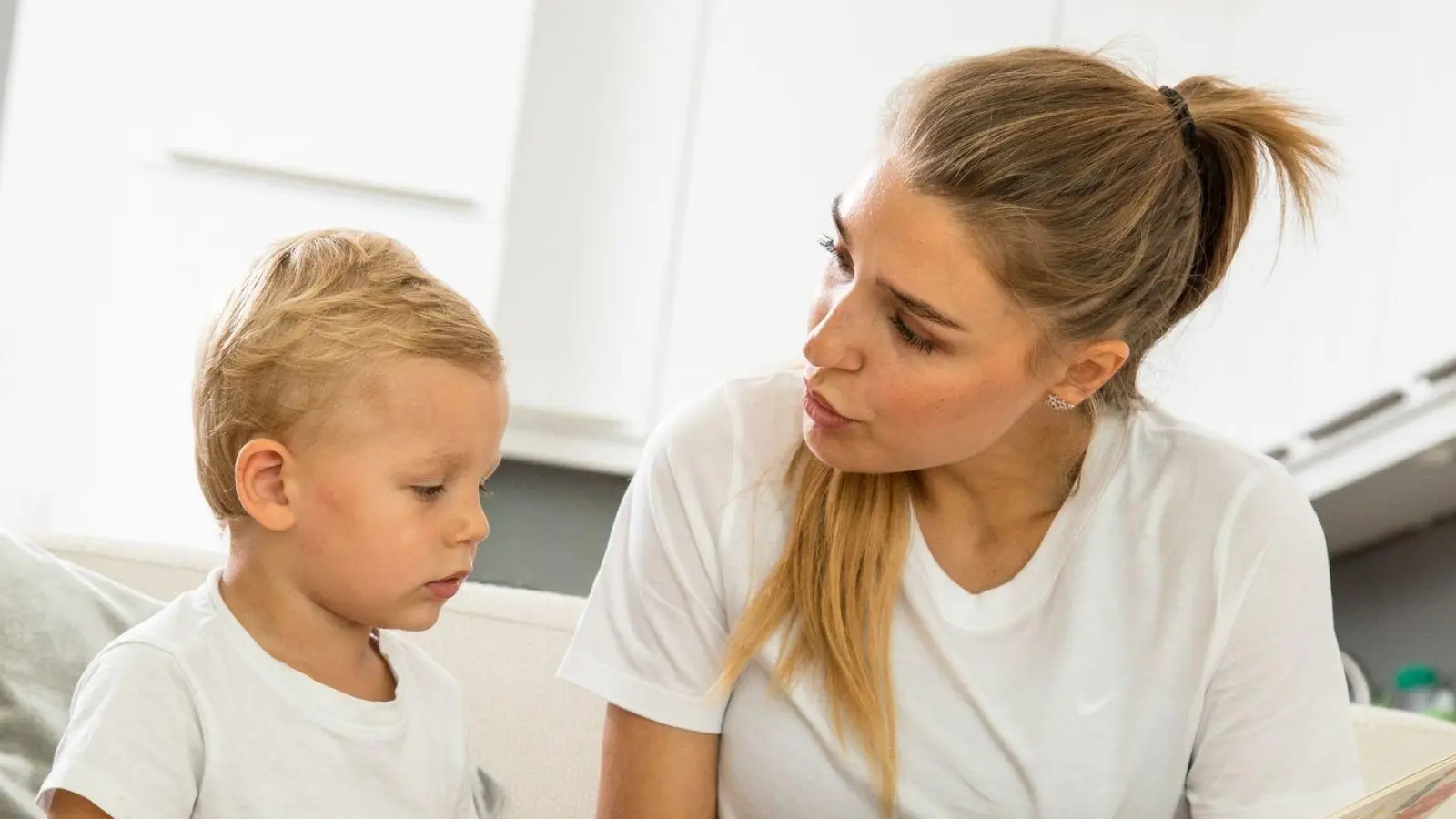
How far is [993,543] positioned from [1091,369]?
17 centimetres

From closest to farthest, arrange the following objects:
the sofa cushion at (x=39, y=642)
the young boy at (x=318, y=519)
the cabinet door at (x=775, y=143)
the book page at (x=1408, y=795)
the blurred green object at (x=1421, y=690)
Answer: the book page at (x=1408, y=795) < the young boy at (x=318, y=519) < the sofa cushion at (x=39, y=642) < the blurred green object at (x=1421, y=690) < the cabinet door at (x=775, y=143)

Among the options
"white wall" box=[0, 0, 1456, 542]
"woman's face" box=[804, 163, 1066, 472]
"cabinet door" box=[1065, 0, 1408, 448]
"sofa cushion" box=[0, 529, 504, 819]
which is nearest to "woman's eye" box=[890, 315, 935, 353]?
"woman's face" box=[804, 163, 1066, 472]

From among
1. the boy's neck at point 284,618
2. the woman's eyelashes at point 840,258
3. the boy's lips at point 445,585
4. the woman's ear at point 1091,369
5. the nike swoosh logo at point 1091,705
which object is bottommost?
the nike swoosh logo at point 1091,705

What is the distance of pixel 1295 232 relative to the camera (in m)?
2.58

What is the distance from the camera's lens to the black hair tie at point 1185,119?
126 centimetres

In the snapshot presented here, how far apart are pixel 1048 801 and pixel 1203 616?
0.20m

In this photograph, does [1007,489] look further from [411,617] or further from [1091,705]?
[411,617]

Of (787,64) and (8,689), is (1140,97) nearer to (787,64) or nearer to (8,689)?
(8,689)

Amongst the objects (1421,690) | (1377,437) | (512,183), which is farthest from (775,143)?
(1421,690)

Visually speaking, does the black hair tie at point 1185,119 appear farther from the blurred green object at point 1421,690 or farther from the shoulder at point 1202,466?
the blurred green object at point 1421,690

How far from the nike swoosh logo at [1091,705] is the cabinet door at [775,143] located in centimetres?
171

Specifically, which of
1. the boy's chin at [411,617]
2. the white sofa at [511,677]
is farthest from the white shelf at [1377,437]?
the boy's chin at [411,617]

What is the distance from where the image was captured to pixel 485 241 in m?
2.82

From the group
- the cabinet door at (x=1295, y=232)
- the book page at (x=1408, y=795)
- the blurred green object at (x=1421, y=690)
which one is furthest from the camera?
the blurred green object at (x=1421, y=690)
